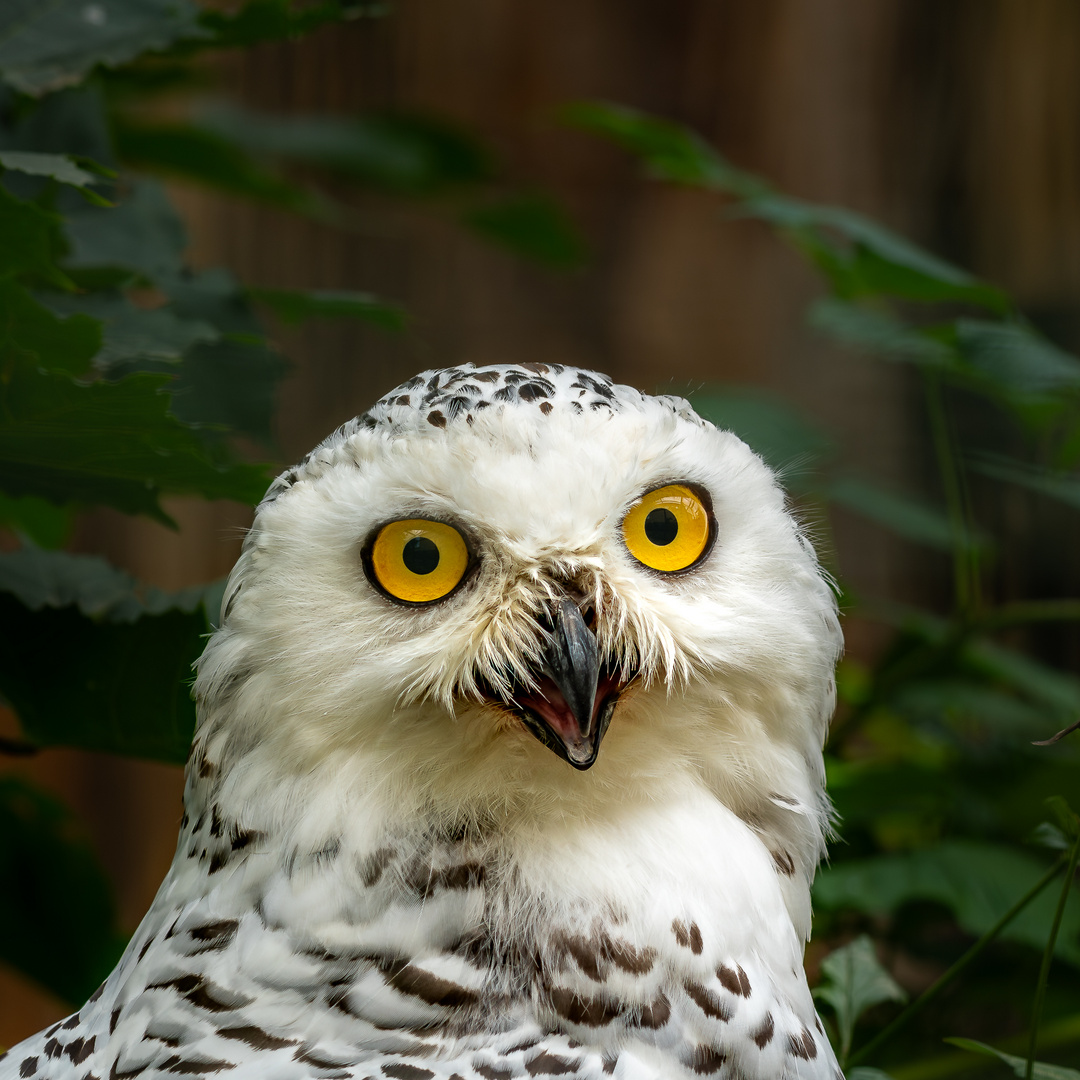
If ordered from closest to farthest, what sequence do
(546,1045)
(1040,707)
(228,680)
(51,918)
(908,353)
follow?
(546,1045)
(228,680)
(908,353)
(51,918)
(1040,707)

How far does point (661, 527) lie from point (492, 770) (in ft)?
0.76

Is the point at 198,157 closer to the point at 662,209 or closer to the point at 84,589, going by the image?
the point at 84,589

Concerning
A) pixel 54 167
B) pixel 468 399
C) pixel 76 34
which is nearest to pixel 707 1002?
pixel 468 399

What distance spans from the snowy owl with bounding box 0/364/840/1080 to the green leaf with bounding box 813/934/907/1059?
0.14m

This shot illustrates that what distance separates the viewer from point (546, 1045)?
0.79m

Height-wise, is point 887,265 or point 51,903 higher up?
point 887,265

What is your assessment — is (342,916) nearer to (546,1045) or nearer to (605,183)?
(546,1045)

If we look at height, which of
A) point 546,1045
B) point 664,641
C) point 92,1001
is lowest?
point 92,1001

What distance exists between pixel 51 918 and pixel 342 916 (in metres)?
1.05

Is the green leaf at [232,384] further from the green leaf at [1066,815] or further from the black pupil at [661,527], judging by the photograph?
the green leaf at [1066,815]

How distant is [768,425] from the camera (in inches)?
60.9

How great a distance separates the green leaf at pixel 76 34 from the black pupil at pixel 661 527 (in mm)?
842

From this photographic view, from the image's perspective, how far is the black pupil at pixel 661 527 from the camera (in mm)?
875

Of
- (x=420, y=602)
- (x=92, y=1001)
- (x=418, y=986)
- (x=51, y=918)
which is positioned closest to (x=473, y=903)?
(x=418, y=986)
